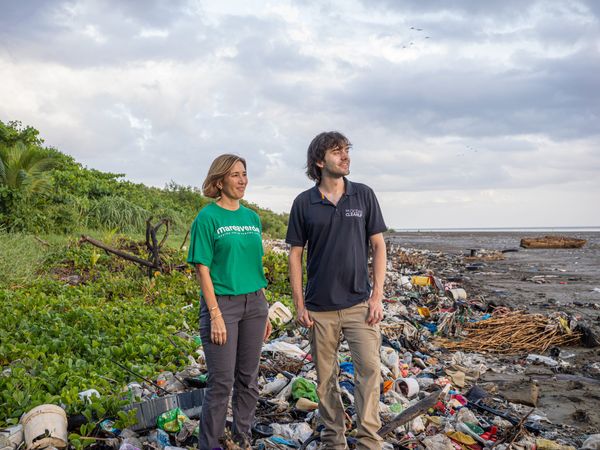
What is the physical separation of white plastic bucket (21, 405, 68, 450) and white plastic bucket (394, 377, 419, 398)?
3105 millimetres

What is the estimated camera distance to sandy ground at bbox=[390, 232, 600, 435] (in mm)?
5730

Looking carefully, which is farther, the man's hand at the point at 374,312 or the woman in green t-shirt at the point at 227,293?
the man's hand at the point at 374,312

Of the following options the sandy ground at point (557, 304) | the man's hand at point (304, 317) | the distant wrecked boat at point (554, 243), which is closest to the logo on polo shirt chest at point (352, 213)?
the man's hand at point (304, 317)

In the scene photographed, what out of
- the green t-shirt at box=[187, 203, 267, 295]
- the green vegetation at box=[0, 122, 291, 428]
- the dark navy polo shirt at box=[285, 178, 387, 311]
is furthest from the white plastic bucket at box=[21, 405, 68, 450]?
the dark navy polo shirt at box=[285, 178, 387, 311]

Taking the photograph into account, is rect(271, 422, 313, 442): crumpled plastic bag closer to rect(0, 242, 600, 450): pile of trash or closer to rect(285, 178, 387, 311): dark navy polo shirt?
rect(0, 242, 600, 450): pile of trash

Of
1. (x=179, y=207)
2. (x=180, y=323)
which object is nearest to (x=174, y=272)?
(x=180, y=323)

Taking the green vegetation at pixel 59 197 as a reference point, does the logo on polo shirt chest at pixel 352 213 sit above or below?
below

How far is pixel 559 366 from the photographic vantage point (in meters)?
7.34

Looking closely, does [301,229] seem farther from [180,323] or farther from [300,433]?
[180,323]

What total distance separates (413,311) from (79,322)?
19.0 feet

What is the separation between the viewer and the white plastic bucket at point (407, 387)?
5539 millimetres

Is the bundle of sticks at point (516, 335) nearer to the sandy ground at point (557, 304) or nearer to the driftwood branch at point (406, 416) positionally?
the sandy ground at point (557, 304)

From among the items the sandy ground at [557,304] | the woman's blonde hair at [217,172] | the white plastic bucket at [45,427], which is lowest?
the sandy ground at [557,304]

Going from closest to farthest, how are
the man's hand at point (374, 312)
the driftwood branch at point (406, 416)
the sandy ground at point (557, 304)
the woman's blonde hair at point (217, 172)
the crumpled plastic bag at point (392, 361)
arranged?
1. the woman's blonde hair at point (217, 172)
2. the man's hand at point (374, 312)
3. the driftwood branch at point (406, 416)
4. the sandy ground at point (557, 304)
5. the crumpled plastic bag at point (392, 361)
